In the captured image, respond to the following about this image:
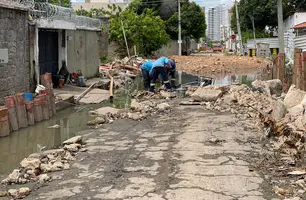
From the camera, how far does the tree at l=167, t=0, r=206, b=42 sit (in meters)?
52.7

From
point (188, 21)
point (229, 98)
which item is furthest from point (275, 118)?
point (188, 21)

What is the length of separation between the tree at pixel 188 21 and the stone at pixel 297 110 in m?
42.5

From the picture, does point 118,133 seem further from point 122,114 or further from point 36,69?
point 36,69

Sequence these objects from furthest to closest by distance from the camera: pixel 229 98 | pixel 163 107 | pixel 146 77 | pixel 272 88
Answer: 1. pixel 146 77
2. pixel 272 88
3. pixel 229 98
4. pixel 163 107

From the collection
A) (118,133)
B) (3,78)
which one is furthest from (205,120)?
(3,78)

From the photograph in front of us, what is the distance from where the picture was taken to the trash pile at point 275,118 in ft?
22.2

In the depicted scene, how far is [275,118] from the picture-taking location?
33.7ft

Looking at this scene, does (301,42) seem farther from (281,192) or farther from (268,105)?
(281,192)

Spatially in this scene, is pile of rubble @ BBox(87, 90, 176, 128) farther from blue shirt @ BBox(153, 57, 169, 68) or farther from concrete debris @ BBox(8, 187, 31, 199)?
concrete debris @ BBox(8, 187, 31, 199)

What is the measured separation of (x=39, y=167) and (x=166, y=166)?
81.3 inches

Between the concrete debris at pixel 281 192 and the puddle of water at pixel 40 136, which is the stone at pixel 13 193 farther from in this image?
the concrete debris at pixel 281 192

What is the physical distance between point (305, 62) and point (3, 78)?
8.50 metres

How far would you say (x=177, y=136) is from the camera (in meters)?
9.78

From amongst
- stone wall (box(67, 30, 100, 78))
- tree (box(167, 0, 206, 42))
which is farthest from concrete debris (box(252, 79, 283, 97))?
tree (box(167, 0, 206, 42))
